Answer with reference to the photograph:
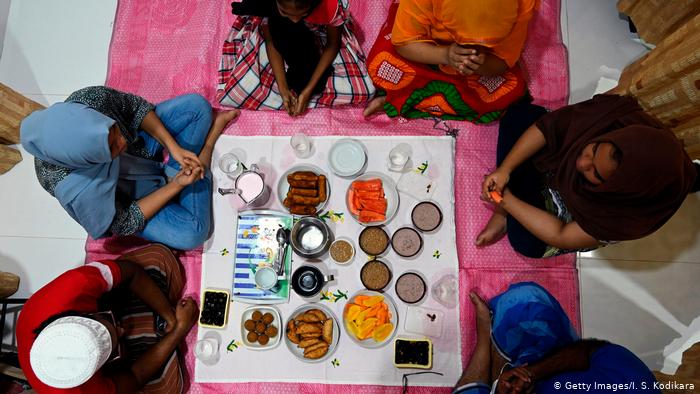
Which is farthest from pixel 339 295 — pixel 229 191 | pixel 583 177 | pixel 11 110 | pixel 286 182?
pixel 11 110

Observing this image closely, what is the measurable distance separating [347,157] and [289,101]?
467 millimetres

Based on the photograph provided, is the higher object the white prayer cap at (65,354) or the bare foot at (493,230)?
the bare foot at (493,230)

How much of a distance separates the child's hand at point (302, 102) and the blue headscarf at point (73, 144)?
965 mm

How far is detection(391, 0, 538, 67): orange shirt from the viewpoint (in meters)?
1.52

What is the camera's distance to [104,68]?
2.66 m

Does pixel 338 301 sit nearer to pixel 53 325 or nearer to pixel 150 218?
pixel 150 218

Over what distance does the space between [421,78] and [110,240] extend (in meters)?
1.92

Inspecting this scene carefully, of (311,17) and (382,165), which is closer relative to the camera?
(311,17)

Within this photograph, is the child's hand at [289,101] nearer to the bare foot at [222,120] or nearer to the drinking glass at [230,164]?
the bare foot at [222,120]

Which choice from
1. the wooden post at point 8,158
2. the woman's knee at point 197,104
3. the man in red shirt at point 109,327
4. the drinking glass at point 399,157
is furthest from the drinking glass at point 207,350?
the wooden post at point 8,158

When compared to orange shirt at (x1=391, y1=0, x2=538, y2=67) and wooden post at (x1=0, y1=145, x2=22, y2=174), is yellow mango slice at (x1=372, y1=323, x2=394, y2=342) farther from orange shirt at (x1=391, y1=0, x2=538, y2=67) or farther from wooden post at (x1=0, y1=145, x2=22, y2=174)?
wooden post at (x1=0, y1=145, x2=22, y2=174)

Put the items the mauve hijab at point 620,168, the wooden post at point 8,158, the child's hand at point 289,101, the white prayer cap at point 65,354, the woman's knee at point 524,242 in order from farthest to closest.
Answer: the wooden post at point 8,158
the child's hand at point 289,101
the woman's knee at point 524,242
the white prayer cap at point 65,354
the mauve hijab at point 620,168

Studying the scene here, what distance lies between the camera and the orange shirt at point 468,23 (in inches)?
59.8

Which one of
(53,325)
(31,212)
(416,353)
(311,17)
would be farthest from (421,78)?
(31,212)
